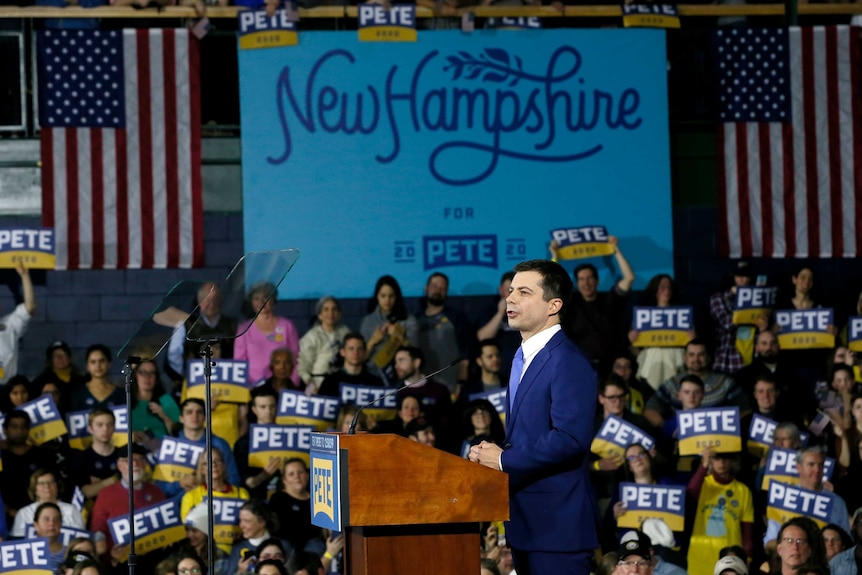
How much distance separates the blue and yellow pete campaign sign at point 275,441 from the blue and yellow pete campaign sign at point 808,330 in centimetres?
348

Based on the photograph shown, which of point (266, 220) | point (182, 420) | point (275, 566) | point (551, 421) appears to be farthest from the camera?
point (266, 220)

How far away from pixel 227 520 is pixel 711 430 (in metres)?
2.82

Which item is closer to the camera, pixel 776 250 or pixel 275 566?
pixel 275 566

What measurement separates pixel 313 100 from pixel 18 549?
14.1ft

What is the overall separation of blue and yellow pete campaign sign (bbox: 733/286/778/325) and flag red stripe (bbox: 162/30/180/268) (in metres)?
4.03

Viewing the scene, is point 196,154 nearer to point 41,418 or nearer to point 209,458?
point 41,418

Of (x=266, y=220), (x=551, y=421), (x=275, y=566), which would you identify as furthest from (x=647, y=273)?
(x=551, y=421)

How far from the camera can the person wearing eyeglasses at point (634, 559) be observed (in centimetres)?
647

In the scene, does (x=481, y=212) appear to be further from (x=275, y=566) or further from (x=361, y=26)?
(x=275, y=566)

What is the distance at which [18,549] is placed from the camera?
23.0 feet

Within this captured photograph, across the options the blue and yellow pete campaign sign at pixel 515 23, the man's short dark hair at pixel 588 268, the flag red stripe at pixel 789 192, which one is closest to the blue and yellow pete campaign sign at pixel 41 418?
the man's short dark hair at pixel 588 268

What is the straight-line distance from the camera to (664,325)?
367 inches

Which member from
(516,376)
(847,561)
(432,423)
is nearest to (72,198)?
(432,423)

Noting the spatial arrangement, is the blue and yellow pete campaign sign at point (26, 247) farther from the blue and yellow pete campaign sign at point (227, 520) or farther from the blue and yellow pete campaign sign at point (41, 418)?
the blue and yellow pete campaign sign at point (227, 520)
